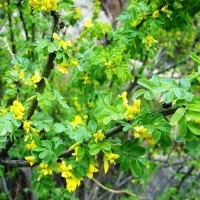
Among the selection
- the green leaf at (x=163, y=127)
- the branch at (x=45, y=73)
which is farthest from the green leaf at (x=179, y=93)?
the branch at (x=45, y=73)

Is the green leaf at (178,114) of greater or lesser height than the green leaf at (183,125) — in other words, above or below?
above

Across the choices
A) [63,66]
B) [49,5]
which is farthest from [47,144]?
[49,5]

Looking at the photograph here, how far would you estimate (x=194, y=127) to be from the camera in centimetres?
131

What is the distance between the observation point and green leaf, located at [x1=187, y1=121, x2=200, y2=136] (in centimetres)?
130

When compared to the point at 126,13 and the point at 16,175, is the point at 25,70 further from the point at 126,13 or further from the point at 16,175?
the point at 16,175

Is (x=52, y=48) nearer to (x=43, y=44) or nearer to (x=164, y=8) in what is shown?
(x=43, y=44)

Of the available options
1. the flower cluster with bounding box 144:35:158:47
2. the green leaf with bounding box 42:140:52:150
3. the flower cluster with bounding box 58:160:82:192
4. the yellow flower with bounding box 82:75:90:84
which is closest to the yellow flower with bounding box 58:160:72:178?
the flower cluster with bounding box 58:160:82:192

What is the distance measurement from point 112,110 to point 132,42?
1279 mm

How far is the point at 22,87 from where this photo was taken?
80.7 inches

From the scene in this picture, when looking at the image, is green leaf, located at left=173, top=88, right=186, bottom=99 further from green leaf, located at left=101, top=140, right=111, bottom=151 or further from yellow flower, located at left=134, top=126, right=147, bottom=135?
green leaf, located at left=101, top=140, right=111, bottom=151

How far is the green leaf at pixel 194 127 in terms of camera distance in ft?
4.27

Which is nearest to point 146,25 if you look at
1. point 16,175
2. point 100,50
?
point 100,50

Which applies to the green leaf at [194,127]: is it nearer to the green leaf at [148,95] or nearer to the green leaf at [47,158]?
the green leaf at [148,95]

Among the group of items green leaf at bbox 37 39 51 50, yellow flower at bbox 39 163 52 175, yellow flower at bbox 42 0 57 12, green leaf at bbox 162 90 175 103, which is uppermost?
yellow flower at bbox 42 0 57 12
